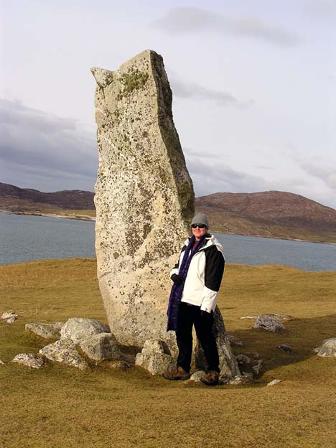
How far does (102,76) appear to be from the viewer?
539 inches

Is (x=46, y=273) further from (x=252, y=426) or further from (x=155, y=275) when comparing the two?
(x=252, y=426)

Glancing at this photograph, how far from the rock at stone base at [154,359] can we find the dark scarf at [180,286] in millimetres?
653

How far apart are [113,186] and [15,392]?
605 centimetres

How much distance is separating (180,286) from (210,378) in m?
1.97

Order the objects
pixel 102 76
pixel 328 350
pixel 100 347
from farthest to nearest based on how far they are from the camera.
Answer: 1. pixel 102 76
2. pixel 328 350
3. pixel 100 347

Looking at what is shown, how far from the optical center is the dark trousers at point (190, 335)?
10.7 m

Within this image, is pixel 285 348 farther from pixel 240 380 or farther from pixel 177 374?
pixel 177 374

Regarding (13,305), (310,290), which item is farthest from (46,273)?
(310,290)

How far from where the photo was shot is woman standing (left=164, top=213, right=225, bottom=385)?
10.3 meters

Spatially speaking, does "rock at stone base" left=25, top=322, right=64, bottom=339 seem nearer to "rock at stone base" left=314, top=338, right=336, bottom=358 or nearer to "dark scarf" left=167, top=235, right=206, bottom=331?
"dark scarf" left=167, top=235, right=206, bottom=331

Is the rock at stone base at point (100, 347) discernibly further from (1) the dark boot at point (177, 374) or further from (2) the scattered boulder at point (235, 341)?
(2) the scattered boulder at point (235, 341)

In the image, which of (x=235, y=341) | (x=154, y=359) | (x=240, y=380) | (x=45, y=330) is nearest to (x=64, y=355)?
(x=154, y=359)

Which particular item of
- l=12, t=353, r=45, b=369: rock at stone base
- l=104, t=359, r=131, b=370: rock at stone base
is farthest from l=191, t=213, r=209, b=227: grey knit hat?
l=12, t=353, r=45, b=369: rock at stone base

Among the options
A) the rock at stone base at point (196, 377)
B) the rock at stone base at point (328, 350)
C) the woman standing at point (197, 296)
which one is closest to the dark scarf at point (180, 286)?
the woman standing at point (197, 296)
